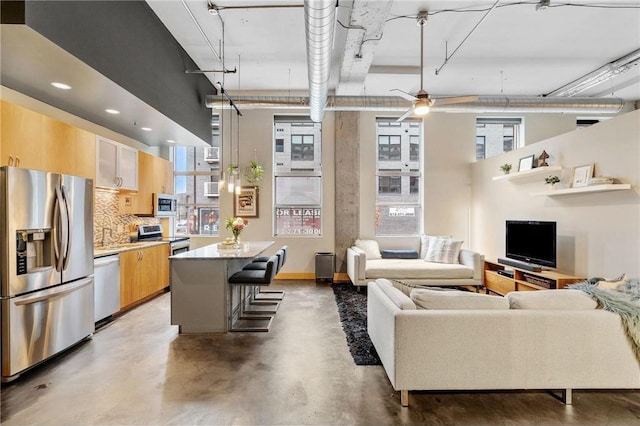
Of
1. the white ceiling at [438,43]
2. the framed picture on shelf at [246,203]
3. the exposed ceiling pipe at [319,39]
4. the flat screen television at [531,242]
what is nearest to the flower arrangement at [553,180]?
the flat screen television at [531,242]

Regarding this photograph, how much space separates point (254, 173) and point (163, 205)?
1758 millimetres

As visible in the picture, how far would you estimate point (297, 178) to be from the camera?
6691 mm

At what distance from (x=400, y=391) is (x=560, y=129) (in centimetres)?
671

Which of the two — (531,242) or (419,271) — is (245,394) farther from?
(531,242)

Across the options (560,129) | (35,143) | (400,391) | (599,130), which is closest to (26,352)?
(35,143)

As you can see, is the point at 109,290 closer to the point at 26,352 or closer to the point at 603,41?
the point at 26,352

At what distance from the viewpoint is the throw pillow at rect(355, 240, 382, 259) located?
239 inches

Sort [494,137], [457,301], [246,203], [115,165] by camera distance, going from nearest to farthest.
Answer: [457,301] → [115,165] → [246,203] → [494,137]

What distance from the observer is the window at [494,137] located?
6773 mm

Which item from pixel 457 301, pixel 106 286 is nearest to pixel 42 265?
pixel 106 286

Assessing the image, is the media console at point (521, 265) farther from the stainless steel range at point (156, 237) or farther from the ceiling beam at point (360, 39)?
the stainless steel range at point (156, 237)

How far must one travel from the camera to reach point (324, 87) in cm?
423

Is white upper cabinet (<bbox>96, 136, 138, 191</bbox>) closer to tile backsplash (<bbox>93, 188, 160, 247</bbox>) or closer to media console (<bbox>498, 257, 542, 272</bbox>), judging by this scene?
tile backsplash (<bbox>93, 188, 160, 247</bbox>)

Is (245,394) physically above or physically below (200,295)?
below
